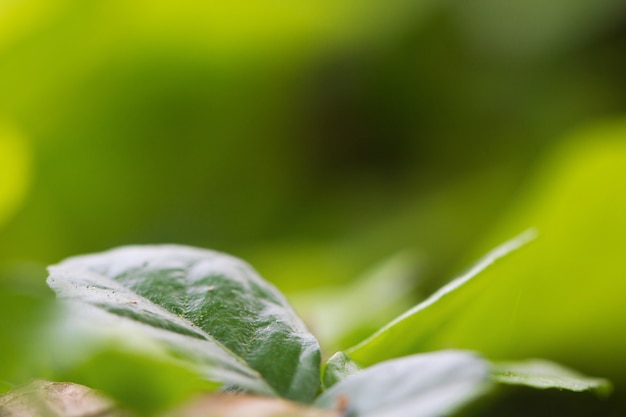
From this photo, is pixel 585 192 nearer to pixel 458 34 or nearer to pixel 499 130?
pixel 499 130

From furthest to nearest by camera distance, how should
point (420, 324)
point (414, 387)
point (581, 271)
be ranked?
point (581, 271) < point (420, 324) < point (414, 387)

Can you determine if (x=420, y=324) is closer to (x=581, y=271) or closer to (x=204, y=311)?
(x=204, y=311)

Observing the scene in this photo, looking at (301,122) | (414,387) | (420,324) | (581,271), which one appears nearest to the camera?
(414,387)

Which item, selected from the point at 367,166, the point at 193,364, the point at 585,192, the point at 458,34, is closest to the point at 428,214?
the point at 367,166

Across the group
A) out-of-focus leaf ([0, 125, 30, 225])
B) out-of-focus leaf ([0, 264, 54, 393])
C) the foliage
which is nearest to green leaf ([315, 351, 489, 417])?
the foliage

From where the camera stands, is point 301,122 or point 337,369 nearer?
point 337,369

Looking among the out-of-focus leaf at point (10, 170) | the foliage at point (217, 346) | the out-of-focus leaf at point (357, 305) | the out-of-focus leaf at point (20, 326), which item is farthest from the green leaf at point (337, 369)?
the out-of-focus leaf at point (10, 170)

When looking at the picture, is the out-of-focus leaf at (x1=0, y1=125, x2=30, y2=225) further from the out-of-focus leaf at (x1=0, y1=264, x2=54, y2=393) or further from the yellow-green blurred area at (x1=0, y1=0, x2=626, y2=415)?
the out-of-focus leaf at (x1=0, y1=264, x2=54, y2=393)

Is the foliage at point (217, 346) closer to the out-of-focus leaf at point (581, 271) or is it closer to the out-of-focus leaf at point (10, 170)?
the out-of-focus leaf at point (581, 271)

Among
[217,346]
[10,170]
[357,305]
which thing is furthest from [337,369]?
[10,170]
